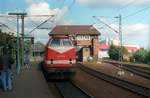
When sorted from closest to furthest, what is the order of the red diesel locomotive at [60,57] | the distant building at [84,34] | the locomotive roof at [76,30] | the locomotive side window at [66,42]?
the red diesel locomotive at [60,57], the locomotive side window at [66,42], the distant building at [84,34], the locomotive roof at [76,30]

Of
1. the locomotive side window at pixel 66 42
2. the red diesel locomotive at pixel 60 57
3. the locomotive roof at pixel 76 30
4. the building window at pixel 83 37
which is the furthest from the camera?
the locomotive roof at pixel 76 30

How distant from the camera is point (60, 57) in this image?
3000 cm

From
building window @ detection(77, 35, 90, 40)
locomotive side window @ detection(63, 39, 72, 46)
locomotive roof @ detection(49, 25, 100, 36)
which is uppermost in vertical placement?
locomotive roof @ detection(49, 25, 100, 36)

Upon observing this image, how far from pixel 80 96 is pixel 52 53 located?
8842 millimetres

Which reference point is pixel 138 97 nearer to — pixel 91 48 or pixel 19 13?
pixel 19 13

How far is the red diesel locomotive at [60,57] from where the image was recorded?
1177 inches

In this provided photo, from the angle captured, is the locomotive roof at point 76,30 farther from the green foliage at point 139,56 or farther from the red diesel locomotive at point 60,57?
the red diesel locomotive at point 60,57

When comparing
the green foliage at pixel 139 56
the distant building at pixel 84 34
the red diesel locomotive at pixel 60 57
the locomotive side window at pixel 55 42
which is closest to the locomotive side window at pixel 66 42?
the red diesel locomotive at pixel 60 57

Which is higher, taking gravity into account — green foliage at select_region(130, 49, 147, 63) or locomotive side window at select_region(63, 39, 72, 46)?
locomotive side window at select_region(63, 39, 72, 46)

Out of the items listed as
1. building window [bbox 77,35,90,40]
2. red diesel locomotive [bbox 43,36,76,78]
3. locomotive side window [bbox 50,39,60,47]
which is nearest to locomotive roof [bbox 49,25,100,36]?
building window [bbox 77,35,90,40]

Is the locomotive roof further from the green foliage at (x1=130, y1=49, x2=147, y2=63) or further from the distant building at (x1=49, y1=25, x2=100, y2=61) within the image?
the green foliage at (x1=130, y1=49, x2=147, y2=63)

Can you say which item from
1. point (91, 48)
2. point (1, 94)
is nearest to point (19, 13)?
point (1, 94)

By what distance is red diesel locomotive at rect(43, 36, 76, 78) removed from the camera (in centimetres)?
2991

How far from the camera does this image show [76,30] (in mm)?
127625
